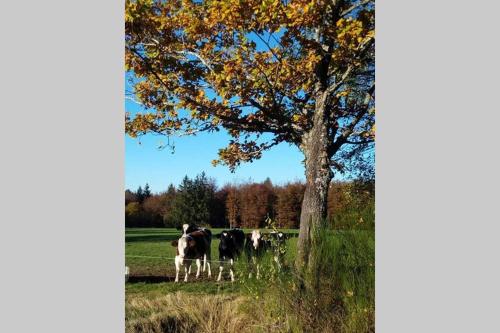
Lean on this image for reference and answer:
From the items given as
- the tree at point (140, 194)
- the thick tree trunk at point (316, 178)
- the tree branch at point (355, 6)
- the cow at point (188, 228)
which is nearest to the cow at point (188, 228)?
the cow at point (188, 228)

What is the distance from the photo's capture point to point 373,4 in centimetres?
373

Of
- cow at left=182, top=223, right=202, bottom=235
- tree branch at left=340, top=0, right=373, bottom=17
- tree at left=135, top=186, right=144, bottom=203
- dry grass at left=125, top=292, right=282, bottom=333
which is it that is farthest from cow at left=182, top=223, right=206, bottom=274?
tree branch at left=340, top=0, right=373, bottom=17

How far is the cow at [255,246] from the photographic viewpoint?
3941 millimetres

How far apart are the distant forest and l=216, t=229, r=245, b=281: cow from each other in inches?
3.0

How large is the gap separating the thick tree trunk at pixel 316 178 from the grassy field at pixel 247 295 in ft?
0.43

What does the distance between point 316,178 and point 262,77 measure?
3.25 ft

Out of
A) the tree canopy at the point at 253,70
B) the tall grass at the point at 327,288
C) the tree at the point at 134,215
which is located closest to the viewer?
the tall grass at the point at 327,288

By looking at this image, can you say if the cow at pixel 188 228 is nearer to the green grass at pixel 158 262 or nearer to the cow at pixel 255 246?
the green grass at pixel 158 262

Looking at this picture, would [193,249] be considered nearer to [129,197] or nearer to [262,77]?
[129,197]

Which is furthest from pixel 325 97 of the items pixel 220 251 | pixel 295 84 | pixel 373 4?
pixel 220 251

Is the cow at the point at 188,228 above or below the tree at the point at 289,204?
below

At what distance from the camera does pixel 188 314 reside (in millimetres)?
4164

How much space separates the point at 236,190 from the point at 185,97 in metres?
1.01
